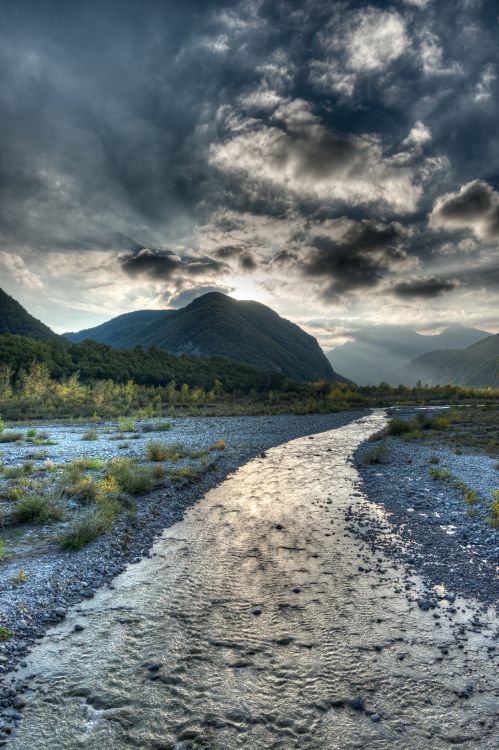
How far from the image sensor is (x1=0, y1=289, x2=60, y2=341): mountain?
136m

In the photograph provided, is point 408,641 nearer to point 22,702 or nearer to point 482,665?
point 482,665

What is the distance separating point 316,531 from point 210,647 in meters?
7.30

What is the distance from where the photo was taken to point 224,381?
A: 361 feet

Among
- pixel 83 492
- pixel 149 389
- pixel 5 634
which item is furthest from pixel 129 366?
pixel 5 634

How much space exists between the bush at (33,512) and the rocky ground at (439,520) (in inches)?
440

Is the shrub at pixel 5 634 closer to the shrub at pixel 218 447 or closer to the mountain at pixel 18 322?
the shrub at pixel 218 447

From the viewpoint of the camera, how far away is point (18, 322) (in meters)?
141

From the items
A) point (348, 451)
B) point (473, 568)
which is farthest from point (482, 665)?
point (348, 451)

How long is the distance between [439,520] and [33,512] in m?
15.3

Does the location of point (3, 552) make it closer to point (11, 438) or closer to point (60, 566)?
point (60, 566)

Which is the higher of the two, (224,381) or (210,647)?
(224,381)

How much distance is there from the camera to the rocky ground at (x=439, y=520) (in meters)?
11.0

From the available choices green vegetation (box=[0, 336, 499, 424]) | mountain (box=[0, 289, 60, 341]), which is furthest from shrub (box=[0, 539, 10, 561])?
mountain (box=[0, 289, 60, 341])

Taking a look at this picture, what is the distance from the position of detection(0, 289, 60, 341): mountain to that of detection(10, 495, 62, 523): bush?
5273 inches
